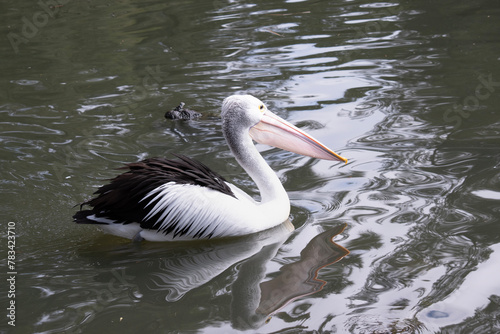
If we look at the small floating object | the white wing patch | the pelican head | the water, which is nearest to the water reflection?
the water

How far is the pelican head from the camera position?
A: 4.35m

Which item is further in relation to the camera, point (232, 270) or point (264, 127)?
point (264, 127)

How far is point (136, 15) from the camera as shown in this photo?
965cm

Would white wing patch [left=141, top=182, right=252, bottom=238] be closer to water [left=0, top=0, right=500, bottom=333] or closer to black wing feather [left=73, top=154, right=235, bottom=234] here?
black wing feather [left=73, top=154, right=235, bottom=234]

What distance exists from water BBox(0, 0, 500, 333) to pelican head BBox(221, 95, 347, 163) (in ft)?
0.88

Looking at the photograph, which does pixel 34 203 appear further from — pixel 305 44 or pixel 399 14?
pixel 399 14

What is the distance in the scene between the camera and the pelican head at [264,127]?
4348mm

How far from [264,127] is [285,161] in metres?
0.62

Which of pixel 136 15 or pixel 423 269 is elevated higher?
pixel 136 15

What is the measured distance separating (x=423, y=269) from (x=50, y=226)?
7.52ft

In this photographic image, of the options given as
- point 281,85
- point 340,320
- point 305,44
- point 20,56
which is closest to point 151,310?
point 340,320

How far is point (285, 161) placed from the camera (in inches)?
199

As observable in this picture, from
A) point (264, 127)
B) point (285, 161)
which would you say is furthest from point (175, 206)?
point (285, 161)

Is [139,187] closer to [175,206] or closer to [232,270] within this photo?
[175,206]
